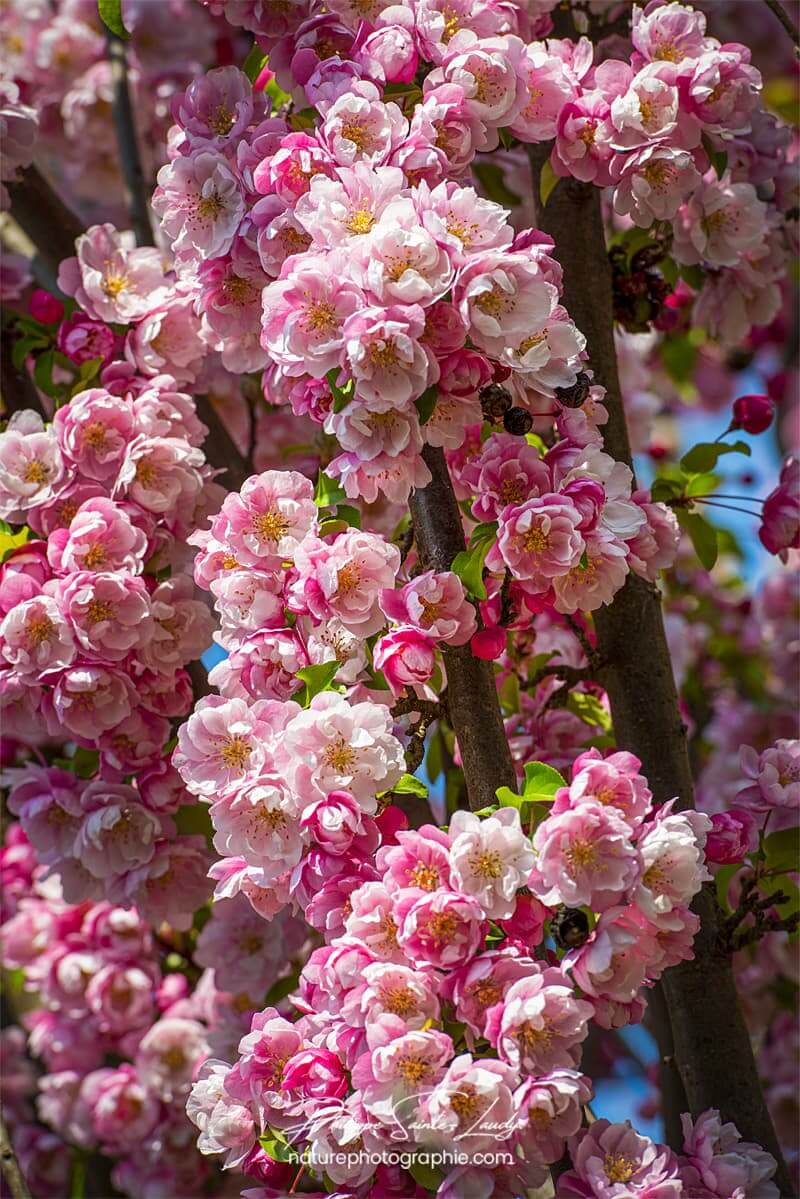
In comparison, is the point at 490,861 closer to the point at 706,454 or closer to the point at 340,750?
the point at 340,750

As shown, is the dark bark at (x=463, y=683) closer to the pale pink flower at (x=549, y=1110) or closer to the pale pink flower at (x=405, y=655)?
the pale pink flower at (x=405, y=655)

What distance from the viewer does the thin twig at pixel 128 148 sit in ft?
8.43

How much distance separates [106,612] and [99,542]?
9 cm

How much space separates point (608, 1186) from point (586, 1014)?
22 centimetres

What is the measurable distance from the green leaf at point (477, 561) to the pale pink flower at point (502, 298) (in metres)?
0.20

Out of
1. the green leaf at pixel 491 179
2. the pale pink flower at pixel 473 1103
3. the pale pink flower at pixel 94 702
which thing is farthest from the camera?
the green leaf at pixel 491 179

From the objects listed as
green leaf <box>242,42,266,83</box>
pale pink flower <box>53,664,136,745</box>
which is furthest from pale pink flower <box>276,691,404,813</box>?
green leaf <box>242,42,266,83</box>

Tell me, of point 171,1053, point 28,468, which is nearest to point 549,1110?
point 28,468

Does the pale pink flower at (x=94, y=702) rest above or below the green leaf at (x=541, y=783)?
above

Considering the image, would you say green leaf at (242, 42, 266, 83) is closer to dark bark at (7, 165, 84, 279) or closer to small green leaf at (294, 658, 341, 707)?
dark bark at (7, 165, 84, 279)

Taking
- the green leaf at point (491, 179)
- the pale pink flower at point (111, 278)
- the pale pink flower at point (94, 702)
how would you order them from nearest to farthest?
the pale pink flower at point (94, 702) < the pale pink flower at point (111, 278) < the green leaf at point (491, 179)

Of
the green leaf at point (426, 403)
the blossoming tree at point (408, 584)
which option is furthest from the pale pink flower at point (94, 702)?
the green leaf at point (426, 403)

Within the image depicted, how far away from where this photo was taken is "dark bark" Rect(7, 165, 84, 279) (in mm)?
2320

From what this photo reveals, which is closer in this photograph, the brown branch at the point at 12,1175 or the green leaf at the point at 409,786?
the green leaf at the point at 409,786
